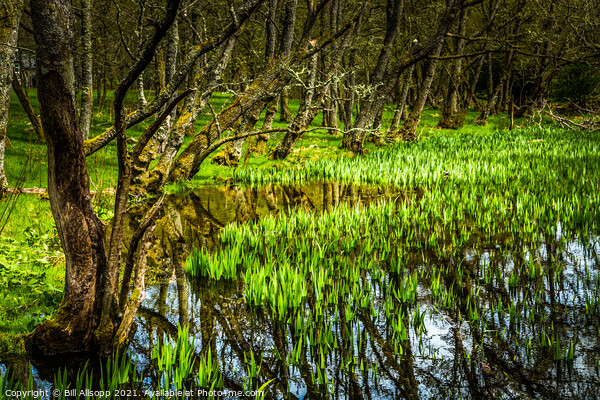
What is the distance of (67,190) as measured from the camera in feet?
10.5

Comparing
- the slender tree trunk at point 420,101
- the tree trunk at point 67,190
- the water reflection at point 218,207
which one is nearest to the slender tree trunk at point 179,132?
the water reflection at point 218,207

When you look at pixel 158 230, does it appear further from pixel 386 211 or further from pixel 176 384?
pixel 176 384

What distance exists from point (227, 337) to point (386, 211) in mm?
4344

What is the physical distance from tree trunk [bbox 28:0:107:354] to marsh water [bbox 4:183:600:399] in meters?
0.50

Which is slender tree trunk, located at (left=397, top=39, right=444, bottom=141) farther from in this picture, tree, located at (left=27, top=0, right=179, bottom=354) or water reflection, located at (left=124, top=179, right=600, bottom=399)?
tree, located at (left=27, top=0, right=179, bottom=354)

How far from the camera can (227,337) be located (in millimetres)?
3705

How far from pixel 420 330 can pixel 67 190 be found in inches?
108

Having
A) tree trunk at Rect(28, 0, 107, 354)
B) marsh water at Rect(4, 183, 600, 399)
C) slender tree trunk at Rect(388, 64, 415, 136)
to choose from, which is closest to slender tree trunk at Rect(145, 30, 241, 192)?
marsh water at Rect(4, 183, 600, 399)

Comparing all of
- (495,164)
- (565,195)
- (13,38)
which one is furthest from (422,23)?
(13,38)

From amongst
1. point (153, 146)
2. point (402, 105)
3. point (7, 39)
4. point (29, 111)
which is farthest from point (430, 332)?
point (402, 105)

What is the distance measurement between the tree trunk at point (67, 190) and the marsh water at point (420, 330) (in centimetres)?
50

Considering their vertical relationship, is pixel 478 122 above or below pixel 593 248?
above

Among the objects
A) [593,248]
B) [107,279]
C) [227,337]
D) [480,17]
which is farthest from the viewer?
[480,17]

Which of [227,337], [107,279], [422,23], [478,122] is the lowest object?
[227,337]
